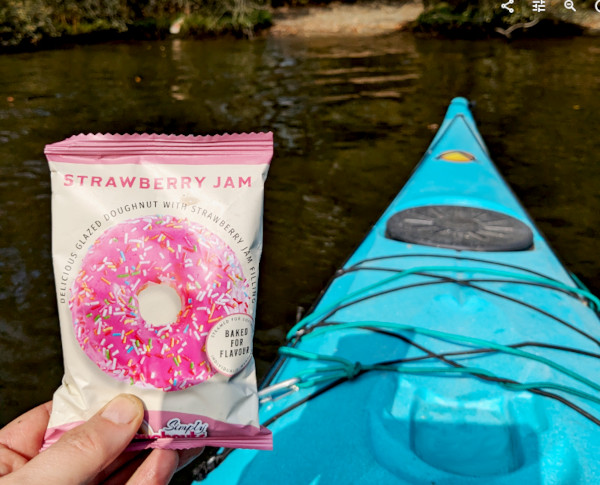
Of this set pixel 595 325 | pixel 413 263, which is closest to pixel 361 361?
pixel 413 263

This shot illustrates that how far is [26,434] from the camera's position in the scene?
43.2 inches

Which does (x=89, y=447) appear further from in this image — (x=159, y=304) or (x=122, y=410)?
Result: (x=159, y=304)

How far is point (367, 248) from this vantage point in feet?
9.50

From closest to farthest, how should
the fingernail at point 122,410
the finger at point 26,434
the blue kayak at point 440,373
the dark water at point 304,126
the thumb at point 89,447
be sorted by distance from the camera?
the thumb at point 89,447, the fingernail at point 122,410, the finger at point 26,434, the blue kayak at point 440,373, the dark water at point 304,126

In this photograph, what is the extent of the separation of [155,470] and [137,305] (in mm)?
306

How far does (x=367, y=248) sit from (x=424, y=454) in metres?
1.42

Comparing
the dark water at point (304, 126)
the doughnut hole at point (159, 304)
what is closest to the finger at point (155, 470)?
the doughnut hole at point (159, 304)

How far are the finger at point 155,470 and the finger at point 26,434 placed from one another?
0.23 metres

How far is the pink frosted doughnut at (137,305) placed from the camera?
102 centimetres


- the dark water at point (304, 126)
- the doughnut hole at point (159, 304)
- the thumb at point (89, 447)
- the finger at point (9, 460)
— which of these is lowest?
the dark water at point (304, 126)

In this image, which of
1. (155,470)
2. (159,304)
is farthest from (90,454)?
(159,304)

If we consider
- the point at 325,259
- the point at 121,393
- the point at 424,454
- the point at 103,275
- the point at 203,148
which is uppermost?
the point at 203,148

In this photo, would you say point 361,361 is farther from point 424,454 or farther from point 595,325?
point 595,325

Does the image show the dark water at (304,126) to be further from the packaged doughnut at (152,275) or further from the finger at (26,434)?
the packaged doughnut at (152,275)
